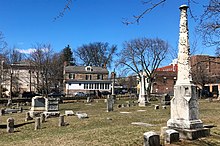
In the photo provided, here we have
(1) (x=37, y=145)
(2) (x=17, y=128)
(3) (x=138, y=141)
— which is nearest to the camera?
(3) (x=138, y=141)

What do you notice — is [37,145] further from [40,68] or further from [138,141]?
[40,68]

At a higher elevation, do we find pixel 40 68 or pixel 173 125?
pixel 40 68

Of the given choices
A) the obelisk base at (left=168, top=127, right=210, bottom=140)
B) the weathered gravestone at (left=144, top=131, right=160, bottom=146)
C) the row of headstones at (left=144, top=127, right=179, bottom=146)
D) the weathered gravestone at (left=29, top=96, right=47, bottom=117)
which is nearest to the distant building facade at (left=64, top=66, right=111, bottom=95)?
the weathered gravestone at (left=29, top=96, right=47, bottom=117)

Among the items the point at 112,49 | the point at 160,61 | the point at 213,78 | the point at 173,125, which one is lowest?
the point at 173,125

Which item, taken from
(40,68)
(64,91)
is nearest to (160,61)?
(40,68)

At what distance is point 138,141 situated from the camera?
342 inches

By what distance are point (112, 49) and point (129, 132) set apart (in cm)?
7890

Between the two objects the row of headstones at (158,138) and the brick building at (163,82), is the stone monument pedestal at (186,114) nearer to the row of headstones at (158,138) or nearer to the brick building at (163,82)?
the row of headstones at (158,138)

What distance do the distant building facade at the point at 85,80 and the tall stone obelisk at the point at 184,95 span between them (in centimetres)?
6478

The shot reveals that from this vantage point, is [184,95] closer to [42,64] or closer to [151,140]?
[151,140]

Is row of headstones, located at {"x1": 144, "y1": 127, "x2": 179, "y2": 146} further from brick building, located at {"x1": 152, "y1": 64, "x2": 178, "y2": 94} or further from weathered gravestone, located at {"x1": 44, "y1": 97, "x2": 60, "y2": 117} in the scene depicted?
brick building, located at {"x1": 152, "y1": 64, "x2": 178, "y2": 94}

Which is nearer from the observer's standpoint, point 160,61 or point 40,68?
point 40,68

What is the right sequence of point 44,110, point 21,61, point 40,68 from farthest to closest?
point 21,61 < point 40,68 < point 44,110

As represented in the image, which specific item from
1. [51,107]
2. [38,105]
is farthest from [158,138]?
[38,105]
